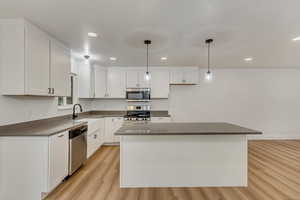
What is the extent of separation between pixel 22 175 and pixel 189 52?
3.52 meters

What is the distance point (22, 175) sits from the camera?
201 centimetres

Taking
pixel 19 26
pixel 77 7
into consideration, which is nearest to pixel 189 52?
pixel 77 7

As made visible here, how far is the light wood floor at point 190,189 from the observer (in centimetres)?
215

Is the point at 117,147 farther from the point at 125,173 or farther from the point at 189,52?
the point at 189,52

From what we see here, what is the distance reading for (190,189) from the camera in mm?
2336

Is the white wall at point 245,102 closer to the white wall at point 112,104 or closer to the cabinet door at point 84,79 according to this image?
the white wall at point 112,104

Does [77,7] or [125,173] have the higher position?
[77,7]

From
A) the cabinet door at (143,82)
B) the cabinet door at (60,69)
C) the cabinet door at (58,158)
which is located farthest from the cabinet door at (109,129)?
the cabinet door at (58,158)

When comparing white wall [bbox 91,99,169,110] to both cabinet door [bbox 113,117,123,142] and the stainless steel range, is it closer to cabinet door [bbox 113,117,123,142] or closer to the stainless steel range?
the stainless steel range

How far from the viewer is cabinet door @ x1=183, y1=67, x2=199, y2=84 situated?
4715 millimetres

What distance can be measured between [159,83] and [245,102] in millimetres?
3000

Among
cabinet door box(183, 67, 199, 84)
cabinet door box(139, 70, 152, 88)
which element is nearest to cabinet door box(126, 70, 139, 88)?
cabinet door box(139, 70, 152, 88)

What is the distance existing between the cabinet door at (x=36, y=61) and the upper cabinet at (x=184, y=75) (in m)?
3.24

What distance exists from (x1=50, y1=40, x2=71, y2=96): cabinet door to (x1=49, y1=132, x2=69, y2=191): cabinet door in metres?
0.87
